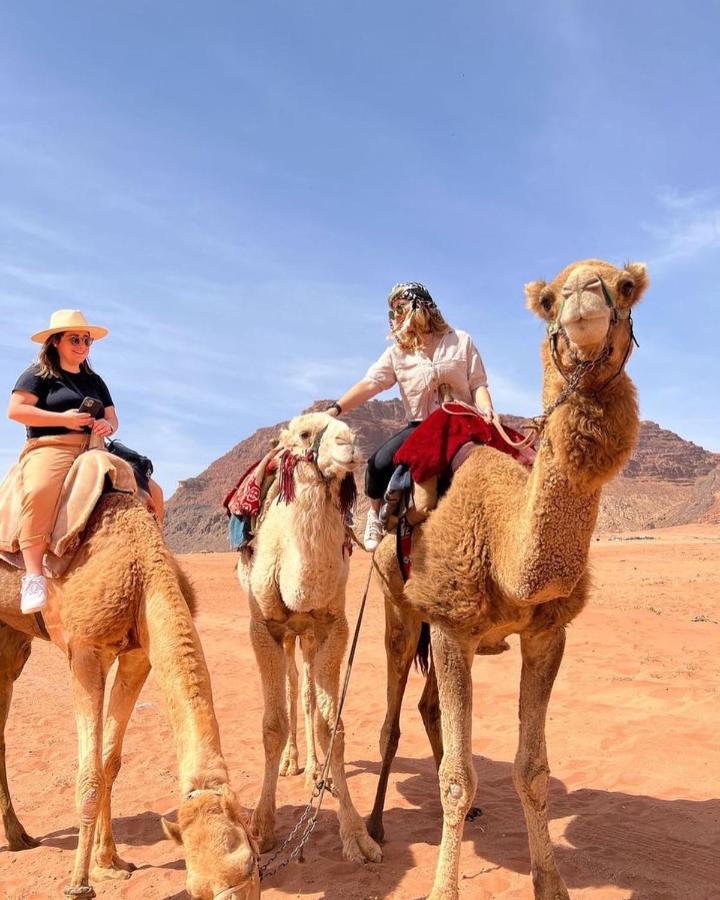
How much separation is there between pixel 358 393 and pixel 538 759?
2.54m

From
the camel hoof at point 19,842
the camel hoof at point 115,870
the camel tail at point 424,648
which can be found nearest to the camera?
the camel hoof at point 115,870

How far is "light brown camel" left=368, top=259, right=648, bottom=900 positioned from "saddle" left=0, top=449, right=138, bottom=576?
198 cm

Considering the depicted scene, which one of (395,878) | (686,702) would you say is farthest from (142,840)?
(686,702)

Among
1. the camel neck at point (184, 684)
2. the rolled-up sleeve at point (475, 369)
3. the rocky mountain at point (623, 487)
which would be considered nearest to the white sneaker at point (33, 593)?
the camel neck at point (184, 684)

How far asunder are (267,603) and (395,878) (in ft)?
6.03

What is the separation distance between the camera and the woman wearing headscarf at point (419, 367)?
4.84 metres

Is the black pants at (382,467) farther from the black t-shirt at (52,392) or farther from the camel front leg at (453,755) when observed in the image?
the black t-shirt at (52,392)

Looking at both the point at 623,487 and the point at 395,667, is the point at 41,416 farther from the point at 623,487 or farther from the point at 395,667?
the point at 623,487

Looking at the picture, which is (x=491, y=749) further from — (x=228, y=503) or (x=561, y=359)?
(x=561, y=359)

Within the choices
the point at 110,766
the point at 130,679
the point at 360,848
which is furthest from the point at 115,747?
Result: the point at 360,848

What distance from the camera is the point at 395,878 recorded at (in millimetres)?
4469

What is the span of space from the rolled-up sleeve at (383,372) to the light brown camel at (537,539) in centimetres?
104

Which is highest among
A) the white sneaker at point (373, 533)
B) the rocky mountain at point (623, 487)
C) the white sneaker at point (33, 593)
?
the rocky mountain at point (623, 487)

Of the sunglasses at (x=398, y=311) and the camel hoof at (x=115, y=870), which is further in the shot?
the sunglasses at (x=398, y=311)
